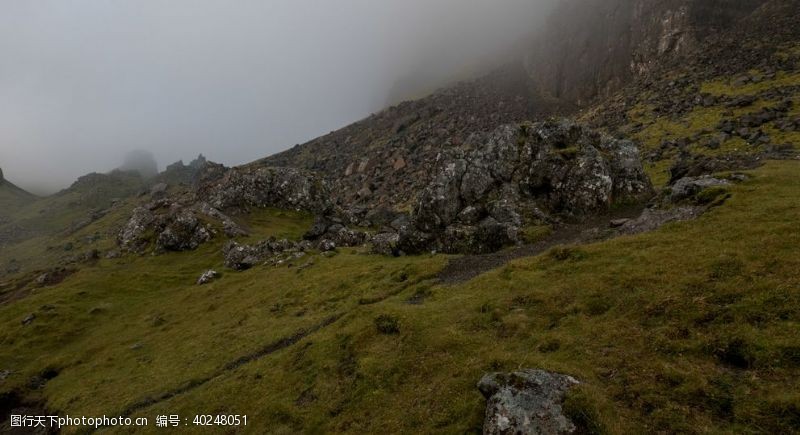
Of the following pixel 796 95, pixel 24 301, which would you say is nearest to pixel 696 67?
pixel 796 95

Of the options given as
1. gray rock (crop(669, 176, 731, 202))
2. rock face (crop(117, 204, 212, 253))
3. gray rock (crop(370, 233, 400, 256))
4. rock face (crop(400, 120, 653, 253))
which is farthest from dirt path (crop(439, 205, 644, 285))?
rock face (crop(117, 204, 212, 253))

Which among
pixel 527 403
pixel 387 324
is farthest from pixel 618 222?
pixel 527 403

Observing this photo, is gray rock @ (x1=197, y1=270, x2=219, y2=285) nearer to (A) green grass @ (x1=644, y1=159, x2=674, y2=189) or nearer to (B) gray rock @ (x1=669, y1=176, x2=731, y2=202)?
(B) gray rock @ (x1=669, y1=176, x2=731, y2=202)

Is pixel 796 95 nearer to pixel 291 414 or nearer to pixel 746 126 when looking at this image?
pixel 746 126

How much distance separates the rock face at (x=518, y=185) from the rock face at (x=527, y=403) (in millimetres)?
26144

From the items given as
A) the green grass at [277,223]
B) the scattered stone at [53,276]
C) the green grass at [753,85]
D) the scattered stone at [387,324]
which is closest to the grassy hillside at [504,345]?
the scattered stone at [387,324]

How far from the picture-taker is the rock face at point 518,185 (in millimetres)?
44781

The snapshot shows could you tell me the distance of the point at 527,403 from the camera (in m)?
15.9

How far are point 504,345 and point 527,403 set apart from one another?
21.6 ft

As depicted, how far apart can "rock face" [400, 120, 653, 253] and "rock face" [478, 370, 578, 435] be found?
26.1 meters

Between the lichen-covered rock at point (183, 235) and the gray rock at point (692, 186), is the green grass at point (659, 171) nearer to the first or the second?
the gray rock at point (692, 186)

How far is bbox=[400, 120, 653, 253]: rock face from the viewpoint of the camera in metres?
44.8

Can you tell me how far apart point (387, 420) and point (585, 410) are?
8.83 m

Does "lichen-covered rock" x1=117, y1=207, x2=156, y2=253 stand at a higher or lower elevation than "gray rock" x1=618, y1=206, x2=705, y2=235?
higher
